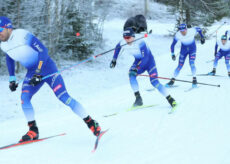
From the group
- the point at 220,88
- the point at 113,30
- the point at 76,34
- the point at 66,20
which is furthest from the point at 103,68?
the point at 113,30

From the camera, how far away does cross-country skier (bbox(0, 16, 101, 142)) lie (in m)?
3.69

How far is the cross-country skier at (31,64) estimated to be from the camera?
145 inches

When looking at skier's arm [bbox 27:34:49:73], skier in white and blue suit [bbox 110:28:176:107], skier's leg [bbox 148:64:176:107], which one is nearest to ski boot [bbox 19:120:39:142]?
skier's arm [bbox 27:34:49:73]

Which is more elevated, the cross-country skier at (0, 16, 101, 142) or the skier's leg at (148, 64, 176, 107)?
the cross-country skier at (0, 16, 101, 142)

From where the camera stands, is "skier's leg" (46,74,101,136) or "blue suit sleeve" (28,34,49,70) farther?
"skier's leg" (46,74,101,136)

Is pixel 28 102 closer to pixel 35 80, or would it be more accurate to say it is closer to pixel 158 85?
pixel 35 80

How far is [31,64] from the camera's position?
396cm

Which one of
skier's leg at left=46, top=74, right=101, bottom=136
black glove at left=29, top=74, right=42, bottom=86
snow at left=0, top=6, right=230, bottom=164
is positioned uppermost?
black glove at left=29, top=74, right=42, bottom=86

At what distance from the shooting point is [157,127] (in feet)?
15.1

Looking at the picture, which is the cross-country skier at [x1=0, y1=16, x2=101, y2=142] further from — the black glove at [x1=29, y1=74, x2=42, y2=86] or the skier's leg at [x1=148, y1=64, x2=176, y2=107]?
the skier's leg at [x1=148, y1=64, x2=176, y2=107]

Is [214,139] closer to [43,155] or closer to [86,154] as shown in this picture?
[86,154]

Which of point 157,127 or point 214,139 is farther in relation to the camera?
point 157,127

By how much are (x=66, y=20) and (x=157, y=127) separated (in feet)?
36.4

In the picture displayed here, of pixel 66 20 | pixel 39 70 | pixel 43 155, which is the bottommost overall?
pixel 43 155
